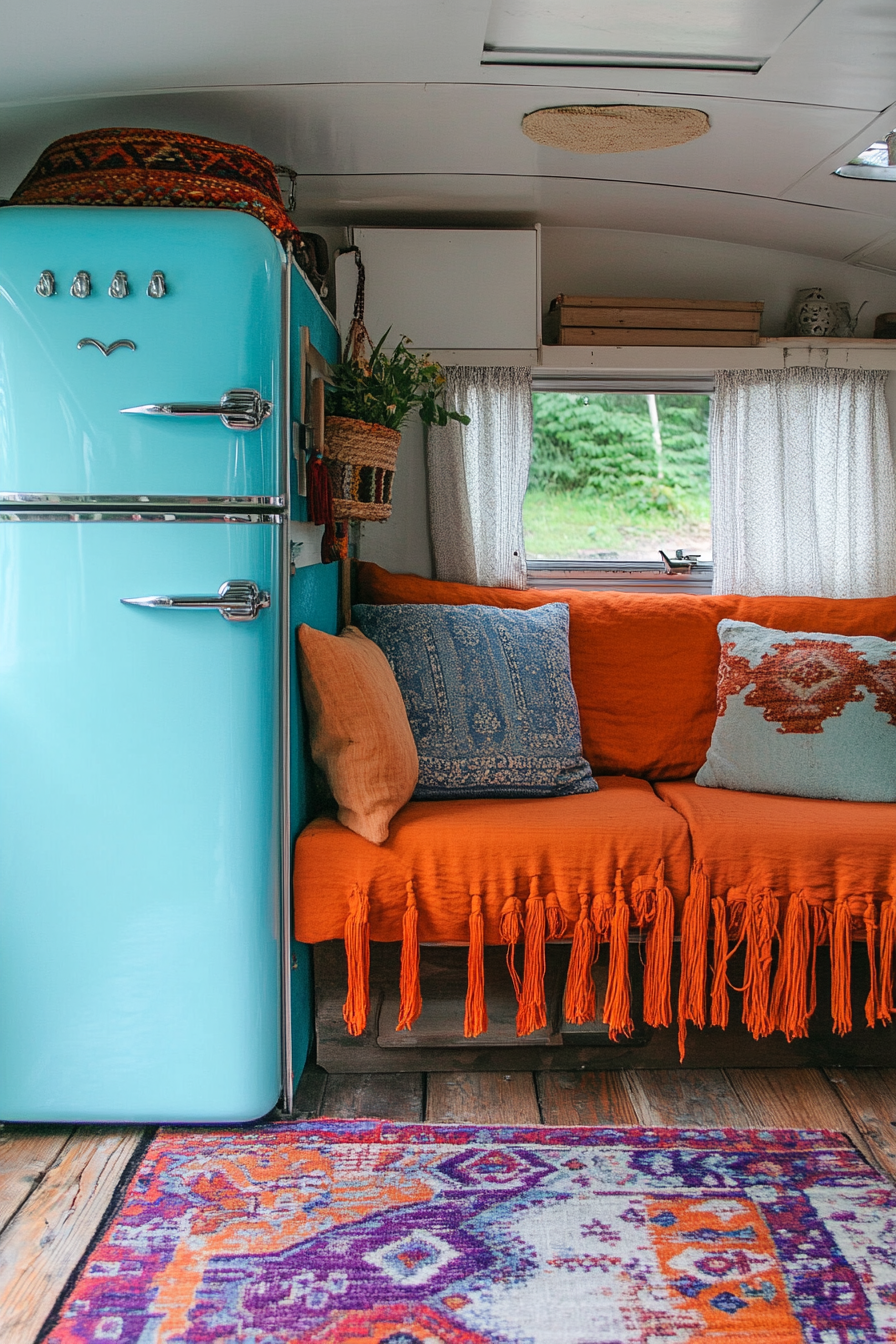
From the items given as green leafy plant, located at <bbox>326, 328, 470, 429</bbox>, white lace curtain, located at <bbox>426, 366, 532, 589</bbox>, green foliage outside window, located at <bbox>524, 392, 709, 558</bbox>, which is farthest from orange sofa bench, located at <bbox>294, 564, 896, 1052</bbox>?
green foliage outside window, located at <bbox>524, 392, 709, 558</bbox>

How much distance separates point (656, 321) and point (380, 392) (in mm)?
1023

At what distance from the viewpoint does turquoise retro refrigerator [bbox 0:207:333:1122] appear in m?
1.83

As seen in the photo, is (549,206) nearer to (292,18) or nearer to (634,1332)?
(292,18)

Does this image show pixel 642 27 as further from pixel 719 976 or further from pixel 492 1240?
pixel 492 1240

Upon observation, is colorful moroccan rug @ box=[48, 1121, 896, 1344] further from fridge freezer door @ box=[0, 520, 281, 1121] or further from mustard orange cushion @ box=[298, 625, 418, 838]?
mustard orange cushion @ box=[298, 625, 418, 838]

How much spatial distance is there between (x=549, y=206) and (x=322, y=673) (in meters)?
1.57

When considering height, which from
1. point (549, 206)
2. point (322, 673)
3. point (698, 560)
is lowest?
point (322, 673)

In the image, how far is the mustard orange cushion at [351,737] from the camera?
6.80 ft

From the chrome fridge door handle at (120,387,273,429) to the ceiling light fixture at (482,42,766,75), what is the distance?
2.63 ft

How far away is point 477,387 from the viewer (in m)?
2.96

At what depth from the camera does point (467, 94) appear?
2102 mm

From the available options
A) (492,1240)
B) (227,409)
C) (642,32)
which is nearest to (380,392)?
(227,409)

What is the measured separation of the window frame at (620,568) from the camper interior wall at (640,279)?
0.25 m

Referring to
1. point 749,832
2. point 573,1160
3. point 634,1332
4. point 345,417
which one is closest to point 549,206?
point 345,417
